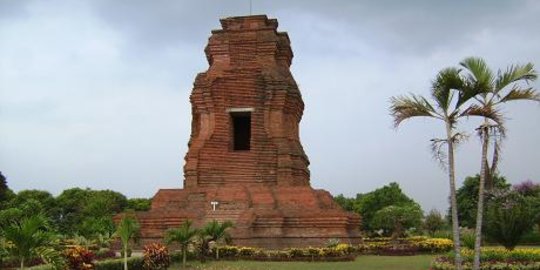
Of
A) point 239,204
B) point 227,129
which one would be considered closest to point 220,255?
point 239,204

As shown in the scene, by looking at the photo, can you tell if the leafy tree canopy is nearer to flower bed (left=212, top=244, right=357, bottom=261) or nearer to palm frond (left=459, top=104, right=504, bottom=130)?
flower bed (left=212, top=244, right=357, bottom=261)

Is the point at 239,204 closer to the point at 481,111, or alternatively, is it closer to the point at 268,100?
the point at 268,100

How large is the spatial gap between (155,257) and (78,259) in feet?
11.2

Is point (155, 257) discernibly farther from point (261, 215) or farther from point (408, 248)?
point (408, 248)

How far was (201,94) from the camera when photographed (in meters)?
23.8

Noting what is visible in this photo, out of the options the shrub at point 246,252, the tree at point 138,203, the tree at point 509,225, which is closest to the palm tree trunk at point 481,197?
the tree at point 509,225

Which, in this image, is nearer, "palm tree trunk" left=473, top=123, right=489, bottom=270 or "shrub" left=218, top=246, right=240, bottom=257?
"palm tree trunk" left=473, top=123, right=489, bottom=270

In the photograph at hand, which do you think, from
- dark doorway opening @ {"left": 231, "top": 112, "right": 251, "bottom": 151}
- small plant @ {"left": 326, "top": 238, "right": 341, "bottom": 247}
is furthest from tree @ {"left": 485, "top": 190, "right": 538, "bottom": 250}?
dark doorway opening @ {"left": 231, "top": 112, "right": 251, "bottom": 151}

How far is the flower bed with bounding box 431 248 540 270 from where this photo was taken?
519 inches

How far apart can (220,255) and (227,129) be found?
6.83 m

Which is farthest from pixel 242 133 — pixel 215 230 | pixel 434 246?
pixel 215 230

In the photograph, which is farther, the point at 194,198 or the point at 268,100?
the point at 268,100

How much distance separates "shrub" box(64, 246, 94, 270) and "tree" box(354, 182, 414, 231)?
38.2 m

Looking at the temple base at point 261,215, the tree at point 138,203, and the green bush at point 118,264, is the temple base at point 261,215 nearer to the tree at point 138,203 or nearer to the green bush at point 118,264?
the green bush at point 118,264
